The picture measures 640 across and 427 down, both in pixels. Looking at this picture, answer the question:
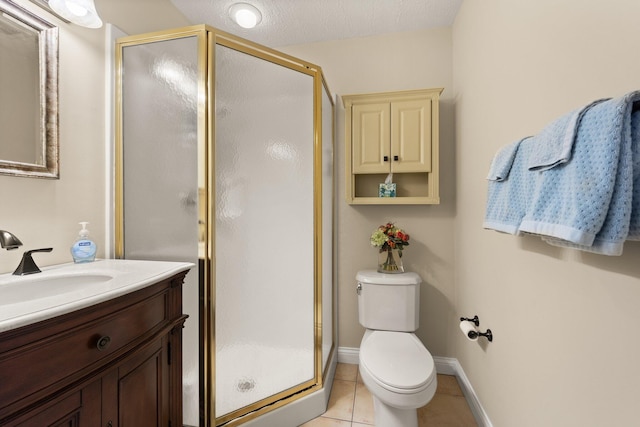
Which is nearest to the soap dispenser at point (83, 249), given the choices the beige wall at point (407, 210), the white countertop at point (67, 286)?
the white countertop at point (67, 286)

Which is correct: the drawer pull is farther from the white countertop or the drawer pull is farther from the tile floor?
the tile floor

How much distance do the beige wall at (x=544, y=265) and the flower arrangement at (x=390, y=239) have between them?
0.39 metres

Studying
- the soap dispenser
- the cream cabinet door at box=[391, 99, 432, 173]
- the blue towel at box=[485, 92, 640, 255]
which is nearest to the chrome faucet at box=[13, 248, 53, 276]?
the soap dispenser

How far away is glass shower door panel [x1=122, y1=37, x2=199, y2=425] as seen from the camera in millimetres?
1235

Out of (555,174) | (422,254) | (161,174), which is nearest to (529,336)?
(555,174)

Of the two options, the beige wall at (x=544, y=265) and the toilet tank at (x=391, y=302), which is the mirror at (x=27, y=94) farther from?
the beige wall at (x=544, y=265)

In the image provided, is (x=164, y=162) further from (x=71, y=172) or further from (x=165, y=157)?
(x=71, y=172)

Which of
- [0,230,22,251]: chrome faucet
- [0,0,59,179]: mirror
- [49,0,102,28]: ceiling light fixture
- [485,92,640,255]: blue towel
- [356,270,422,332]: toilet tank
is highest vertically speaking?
[49,0,102,28]: ceiling light fixture

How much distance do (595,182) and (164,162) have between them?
1.50m

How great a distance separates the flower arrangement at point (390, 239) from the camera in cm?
180

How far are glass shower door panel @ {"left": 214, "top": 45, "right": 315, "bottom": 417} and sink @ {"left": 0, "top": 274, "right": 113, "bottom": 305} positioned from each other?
0.46 m

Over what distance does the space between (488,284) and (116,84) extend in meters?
2.09

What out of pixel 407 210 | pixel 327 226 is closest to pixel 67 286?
pixel 327 226

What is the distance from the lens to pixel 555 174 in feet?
2.28
